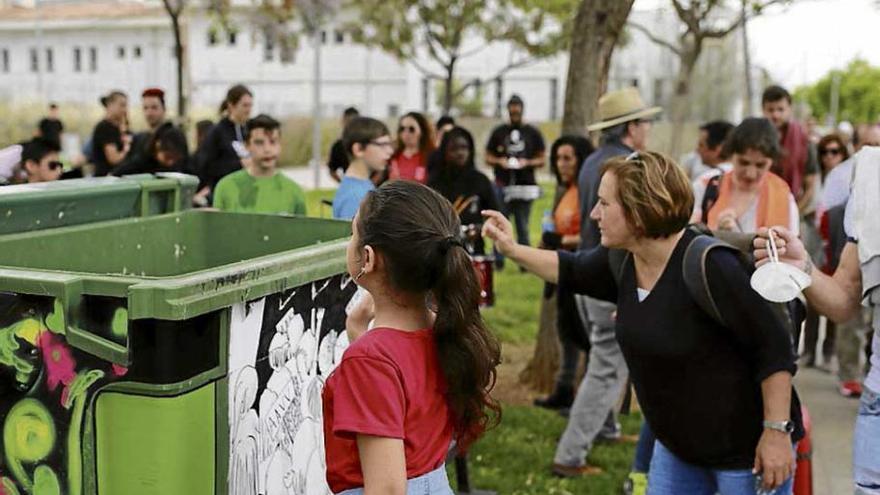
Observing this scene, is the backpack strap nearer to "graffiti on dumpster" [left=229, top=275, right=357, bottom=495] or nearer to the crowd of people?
the crowd of people

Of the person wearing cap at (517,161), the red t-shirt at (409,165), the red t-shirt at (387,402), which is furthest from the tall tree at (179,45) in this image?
the red t-shirt at (387,402)

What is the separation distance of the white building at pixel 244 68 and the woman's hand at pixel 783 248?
3667 cm

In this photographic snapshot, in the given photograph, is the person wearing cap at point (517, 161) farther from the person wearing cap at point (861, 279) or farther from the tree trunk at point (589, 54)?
the person wearing cap at point (861, 279)

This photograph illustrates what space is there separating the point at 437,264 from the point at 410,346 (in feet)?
0.61

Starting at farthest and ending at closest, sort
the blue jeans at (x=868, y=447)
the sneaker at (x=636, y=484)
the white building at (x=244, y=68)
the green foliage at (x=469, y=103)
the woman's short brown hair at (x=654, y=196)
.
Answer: the white building at (x=244, y=68) → the green foliage at (x=469, y=103) → the sneaker at (x=636, y=484) → the woman's short brown hair at (x=654, y=196) → the blue jeans at (x=868, y=447)

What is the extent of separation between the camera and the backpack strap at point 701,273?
2.96m

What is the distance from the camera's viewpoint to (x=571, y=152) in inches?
241

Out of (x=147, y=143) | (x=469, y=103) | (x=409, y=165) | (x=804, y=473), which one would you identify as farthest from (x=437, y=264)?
(x=469, y=103)

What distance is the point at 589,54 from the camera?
6582 mm

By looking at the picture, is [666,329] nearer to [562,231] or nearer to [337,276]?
[337,276]

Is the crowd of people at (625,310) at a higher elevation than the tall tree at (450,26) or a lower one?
lower

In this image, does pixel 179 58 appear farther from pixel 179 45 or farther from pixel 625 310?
pixel 625 310

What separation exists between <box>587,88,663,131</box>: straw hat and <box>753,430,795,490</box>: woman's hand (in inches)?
102

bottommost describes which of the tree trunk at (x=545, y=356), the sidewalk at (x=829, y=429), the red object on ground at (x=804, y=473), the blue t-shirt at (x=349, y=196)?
the sidewalk at (x=829, y=429)
